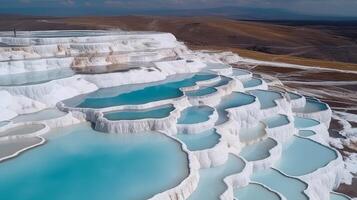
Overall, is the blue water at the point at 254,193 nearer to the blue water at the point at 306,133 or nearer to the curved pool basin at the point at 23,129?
the curved pool basin at the point at 23,129

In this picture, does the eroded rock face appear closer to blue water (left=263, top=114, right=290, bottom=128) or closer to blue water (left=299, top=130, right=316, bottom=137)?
blue water (left=263, top=114, right=290, bottom=128)

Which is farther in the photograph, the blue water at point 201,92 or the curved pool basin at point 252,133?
the blue water at point 201,92

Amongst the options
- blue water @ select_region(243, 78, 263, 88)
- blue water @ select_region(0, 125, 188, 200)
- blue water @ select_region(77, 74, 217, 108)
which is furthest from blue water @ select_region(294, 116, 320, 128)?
blue water @ select_region(0, 125, 188, 200)

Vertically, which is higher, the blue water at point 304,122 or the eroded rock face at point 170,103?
the eroded rock face at point 170,103

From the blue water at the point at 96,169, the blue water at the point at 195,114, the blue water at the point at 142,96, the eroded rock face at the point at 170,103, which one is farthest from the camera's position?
the blue water at the point at 142,96

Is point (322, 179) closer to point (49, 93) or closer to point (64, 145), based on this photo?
point (64, 145)

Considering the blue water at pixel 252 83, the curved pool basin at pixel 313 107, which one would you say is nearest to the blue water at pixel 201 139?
the blue water at pixel 252 83
